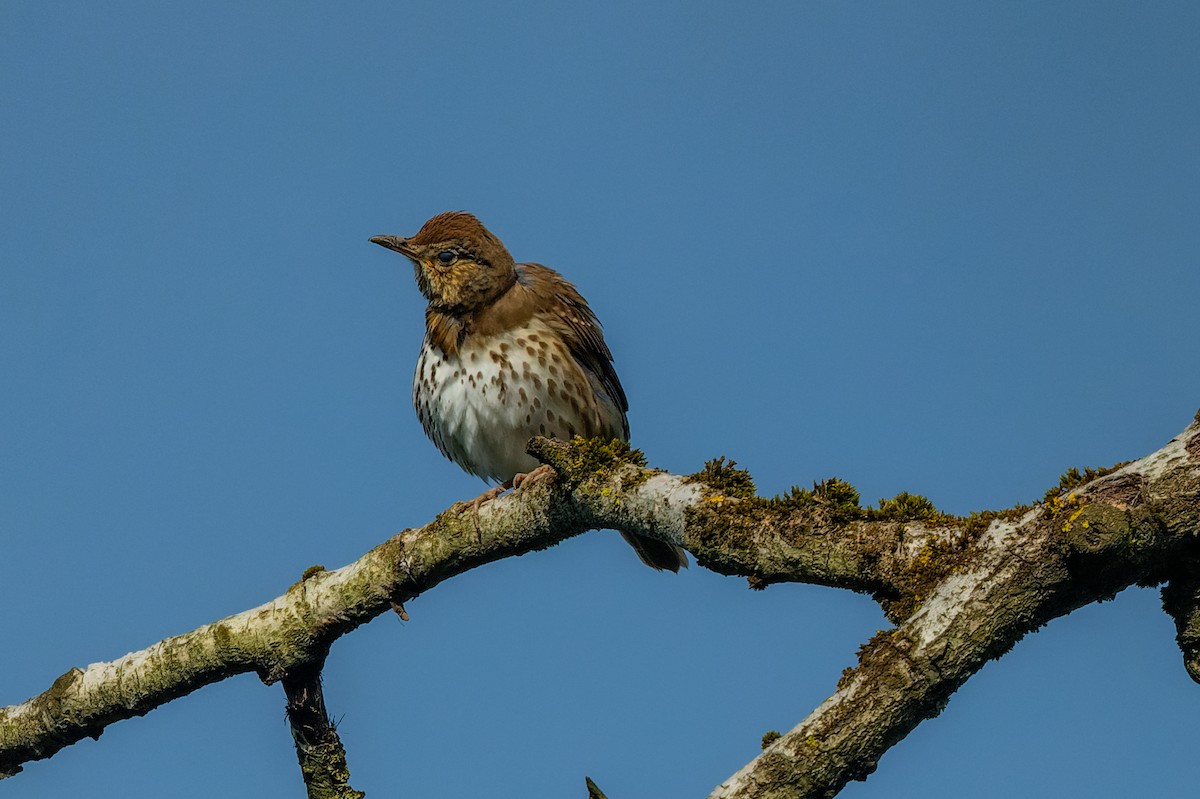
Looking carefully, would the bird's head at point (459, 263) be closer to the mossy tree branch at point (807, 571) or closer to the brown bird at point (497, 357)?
the brown bird at point (497, 357)

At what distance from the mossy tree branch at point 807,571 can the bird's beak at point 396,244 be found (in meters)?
3.45

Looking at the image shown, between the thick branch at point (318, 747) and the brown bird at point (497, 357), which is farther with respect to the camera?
the brown bird at point (497, 357)

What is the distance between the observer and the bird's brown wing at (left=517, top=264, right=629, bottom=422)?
30.5 ft

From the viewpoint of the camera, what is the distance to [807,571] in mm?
4762

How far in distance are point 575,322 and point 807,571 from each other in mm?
4847

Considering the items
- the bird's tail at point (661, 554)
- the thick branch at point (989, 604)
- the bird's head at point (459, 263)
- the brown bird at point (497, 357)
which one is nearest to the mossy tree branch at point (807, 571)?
the thick branch at point (989, 604)

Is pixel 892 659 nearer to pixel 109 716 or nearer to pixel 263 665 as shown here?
pixel 263 665

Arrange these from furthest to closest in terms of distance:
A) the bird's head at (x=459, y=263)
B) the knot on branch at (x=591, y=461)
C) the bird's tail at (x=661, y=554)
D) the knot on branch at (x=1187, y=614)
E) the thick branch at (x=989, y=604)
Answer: the bird's head at (x=459, y=263)
the bird's tail at (x=661, y=554)
the knot on branch at (x=591, y=461)
the knot on branch at (x=1187, y=614)
the thick branch at (x=989, y=604)

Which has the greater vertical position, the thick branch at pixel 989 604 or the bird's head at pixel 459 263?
the bird's head at pixel 459 263

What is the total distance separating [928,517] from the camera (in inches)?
185

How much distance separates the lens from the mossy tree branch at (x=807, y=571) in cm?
402

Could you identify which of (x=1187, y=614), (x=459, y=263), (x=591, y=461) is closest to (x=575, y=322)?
(x=459, y=263)

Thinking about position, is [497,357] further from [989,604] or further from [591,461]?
[989,604]

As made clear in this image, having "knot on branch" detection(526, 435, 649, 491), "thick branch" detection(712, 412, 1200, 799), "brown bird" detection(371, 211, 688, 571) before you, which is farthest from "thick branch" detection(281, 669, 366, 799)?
"thick branch" detection(712, 412, 1200, 799)
